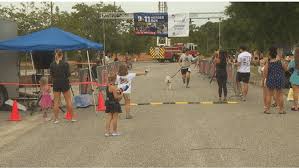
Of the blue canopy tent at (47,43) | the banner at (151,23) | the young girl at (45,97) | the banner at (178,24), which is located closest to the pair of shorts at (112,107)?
the young girl at (45,97)

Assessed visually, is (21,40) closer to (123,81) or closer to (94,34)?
(123,81)

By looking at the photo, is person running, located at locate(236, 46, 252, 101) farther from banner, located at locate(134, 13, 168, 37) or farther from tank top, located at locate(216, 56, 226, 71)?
banner, located at locate(134, 13, 168, 37)

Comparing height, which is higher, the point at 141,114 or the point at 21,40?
the point at 21,40

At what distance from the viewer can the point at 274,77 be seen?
14500 mm

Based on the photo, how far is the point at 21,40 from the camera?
16.4 metres

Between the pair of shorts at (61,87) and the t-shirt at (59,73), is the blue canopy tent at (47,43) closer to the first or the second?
the t-shirt at (59,73)

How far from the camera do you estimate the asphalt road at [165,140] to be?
8562 millimetres

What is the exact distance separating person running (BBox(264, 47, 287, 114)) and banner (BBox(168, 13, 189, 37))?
30.8 m

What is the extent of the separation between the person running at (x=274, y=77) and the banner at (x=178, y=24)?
30752mm

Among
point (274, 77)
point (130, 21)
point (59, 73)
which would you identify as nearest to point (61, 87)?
point (59, 73)

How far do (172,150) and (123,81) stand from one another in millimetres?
4462

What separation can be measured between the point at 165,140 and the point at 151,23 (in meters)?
39.6

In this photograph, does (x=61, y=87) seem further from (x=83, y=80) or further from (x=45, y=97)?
(x=83, y=80)

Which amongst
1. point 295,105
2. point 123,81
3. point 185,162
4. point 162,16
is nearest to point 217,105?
point 295,105
